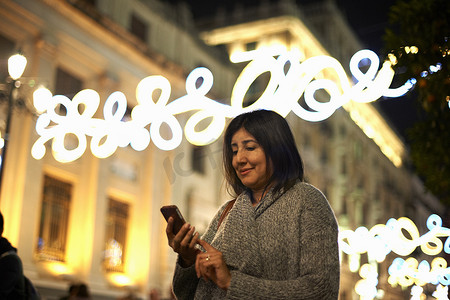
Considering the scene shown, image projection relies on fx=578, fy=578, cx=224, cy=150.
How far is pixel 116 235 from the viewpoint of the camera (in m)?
20.6

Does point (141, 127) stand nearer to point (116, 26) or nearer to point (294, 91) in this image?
point (294, 91)

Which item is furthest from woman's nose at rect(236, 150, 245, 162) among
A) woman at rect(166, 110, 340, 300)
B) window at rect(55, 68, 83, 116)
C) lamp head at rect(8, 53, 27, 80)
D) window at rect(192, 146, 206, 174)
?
window at rect(192, 146, 206, 174)

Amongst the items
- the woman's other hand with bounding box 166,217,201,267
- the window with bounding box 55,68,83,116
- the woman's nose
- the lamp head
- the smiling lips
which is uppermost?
the window with bounding box 55,68,83,116

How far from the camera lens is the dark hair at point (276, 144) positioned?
247 centimetres

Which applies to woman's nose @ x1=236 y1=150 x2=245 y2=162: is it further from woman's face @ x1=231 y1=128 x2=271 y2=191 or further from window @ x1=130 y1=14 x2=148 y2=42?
window @ x1=130 y1=14 x2=148 y2=42

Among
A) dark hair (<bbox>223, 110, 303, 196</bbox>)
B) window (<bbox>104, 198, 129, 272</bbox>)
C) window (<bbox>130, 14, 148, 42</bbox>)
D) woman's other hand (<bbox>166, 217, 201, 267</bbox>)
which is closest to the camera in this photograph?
woman's other hand (<bbox>166, 217, 201, 267</bbox>)

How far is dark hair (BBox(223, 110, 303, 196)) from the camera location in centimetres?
247

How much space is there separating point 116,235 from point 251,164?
18.7 m

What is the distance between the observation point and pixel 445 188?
176 inches

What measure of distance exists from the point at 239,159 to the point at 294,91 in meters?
5.88

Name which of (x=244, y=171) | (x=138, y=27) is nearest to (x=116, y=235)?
(x=138, y=27)

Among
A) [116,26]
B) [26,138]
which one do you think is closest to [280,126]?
[26,138]

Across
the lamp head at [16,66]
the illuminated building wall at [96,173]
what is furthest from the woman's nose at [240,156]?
the illuminated building wall at [96,173]

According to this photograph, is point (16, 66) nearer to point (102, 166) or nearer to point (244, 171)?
point (244, 171)
